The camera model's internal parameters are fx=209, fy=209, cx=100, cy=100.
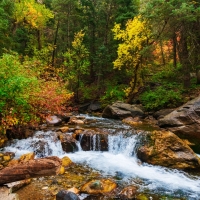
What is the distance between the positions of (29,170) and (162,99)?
1153 cm

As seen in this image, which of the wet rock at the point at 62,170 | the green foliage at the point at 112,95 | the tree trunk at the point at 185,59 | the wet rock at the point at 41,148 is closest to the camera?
the wet rock at the point at 62,170

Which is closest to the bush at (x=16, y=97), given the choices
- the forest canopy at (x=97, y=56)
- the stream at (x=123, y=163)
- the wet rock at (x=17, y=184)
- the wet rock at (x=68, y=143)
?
the forest canopy at (x=97, y=56)

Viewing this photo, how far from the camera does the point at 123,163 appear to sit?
8367 millimetres

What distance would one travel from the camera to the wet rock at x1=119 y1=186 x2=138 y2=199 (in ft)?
18.1

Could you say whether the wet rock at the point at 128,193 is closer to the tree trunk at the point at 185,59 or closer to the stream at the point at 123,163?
the stream at the point at 123,163

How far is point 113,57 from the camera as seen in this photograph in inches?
829

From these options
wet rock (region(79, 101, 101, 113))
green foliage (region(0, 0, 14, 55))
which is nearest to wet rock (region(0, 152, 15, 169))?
green foliage (region(0, 0, 14, 55))

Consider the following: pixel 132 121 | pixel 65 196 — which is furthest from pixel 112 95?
pixel 65 196

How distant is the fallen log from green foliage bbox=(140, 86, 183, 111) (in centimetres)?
1021

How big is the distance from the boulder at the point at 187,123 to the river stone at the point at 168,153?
2.03 m

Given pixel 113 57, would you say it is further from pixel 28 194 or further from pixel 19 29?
pixel 28 194

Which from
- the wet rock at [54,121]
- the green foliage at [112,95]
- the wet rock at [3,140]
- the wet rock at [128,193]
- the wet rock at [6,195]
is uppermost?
the green foliage at [112,95]

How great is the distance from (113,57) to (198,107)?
12.1 meters

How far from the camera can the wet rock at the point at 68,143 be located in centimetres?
926
